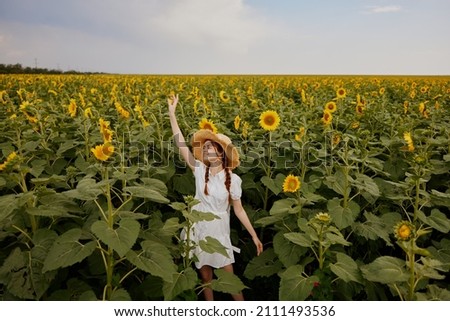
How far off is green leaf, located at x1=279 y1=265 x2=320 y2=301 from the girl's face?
113 cm

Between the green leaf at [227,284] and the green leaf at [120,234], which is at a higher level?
the green leaf at [120,234]

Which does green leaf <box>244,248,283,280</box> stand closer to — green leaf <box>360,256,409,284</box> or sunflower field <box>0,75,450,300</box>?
sunflower field <box>0,75,450,300</box>

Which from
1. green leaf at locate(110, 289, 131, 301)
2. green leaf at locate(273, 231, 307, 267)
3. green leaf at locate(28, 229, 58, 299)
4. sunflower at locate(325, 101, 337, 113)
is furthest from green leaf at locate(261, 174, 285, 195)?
sunflower at locate(325, 101, 337, 113)

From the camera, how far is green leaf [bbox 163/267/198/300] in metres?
2.58

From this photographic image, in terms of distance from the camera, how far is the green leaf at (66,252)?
2.46 metres

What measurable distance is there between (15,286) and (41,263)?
0.62ft

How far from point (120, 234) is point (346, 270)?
1387 millimetres

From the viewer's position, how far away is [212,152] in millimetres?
3494

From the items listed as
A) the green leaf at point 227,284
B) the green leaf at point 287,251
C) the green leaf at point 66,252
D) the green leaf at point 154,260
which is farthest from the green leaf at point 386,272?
the green leaf at point 66,252

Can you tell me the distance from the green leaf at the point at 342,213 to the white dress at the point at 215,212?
0.75 m

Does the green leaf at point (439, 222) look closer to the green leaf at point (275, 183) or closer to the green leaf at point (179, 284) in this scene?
the green leaf at point (275, 183)

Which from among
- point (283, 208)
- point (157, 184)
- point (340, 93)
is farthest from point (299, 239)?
point (340, 93)
